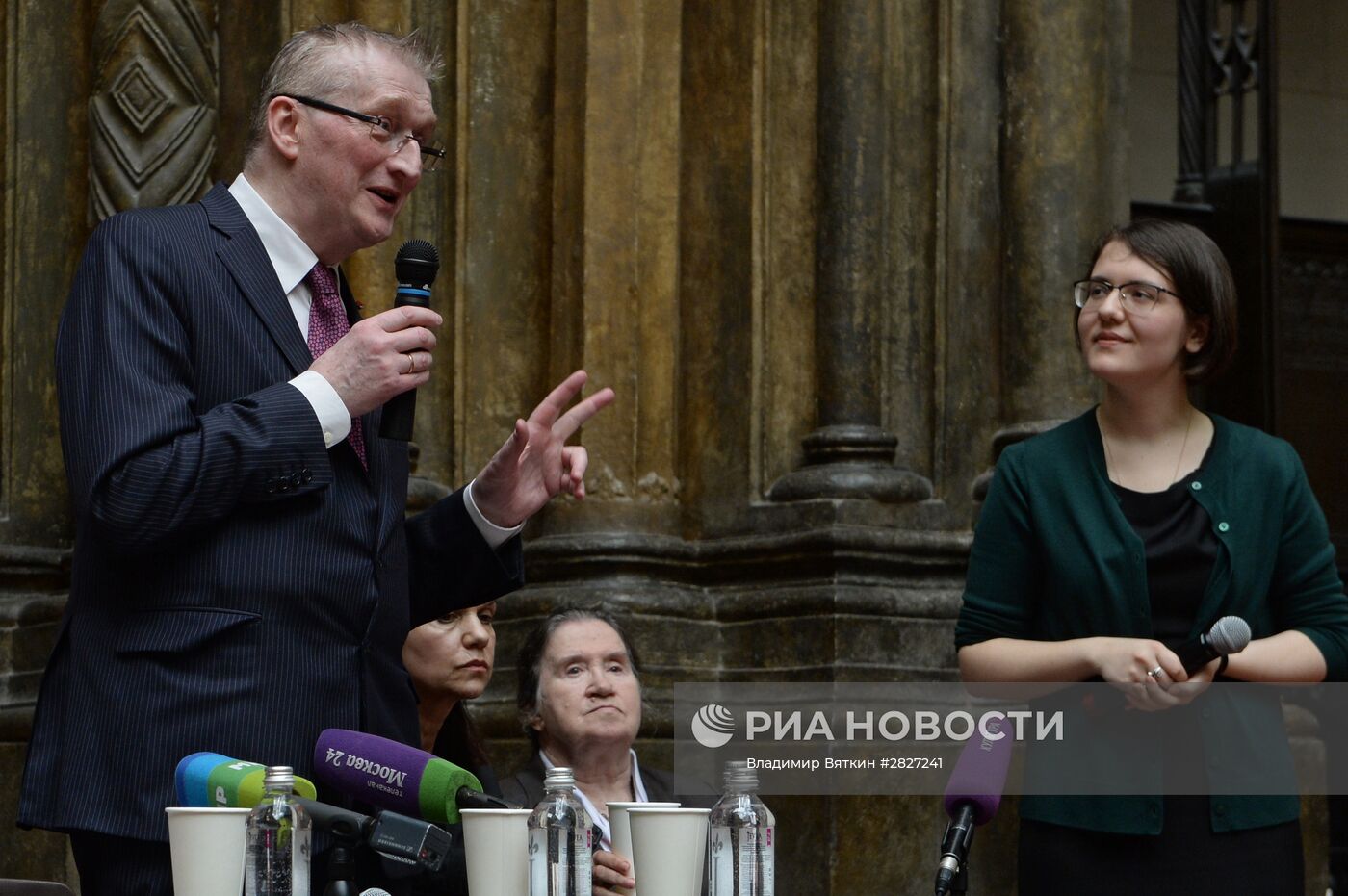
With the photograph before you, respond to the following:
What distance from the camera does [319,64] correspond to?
9.14ft

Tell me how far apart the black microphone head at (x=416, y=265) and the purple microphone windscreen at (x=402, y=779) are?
0.64m

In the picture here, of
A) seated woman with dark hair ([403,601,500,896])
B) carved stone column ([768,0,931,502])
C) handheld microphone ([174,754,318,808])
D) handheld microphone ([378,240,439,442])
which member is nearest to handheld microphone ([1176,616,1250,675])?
handheld microphone ([378,240,439,442])

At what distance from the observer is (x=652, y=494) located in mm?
5254

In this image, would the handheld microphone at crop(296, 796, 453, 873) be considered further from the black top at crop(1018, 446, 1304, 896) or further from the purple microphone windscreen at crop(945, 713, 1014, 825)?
the black top at crop(1018, 446, 1304, 896)

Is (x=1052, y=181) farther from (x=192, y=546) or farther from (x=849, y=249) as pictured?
(x=192, y=546)

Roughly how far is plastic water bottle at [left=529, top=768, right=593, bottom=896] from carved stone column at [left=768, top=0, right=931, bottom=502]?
2873 millimetres

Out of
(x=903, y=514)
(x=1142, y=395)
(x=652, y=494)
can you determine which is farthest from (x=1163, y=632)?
(x=652, y=494)

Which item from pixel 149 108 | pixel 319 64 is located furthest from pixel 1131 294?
pixel 149 108

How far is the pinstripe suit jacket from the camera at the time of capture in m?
2.42

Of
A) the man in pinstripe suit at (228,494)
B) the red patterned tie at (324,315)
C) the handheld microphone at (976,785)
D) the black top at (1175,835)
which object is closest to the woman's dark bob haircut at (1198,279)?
the black top at (1175,835)

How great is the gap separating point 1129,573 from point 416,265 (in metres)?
1.21

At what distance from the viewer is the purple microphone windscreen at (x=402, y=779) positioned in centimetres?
223

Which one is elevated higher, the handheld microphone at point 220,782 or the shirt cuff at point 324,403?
the shirt cuff at point 324,403

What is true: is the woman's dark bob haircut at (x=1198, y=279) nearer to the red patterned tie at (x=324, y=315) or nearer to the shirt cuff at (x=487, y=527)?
the shirt cuff at (x=487, y=527)
